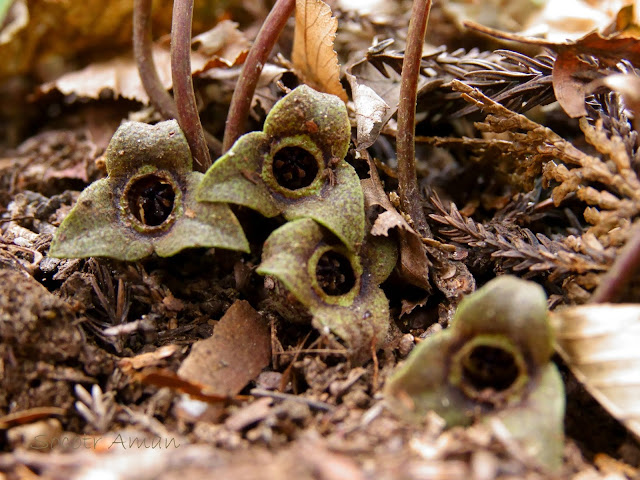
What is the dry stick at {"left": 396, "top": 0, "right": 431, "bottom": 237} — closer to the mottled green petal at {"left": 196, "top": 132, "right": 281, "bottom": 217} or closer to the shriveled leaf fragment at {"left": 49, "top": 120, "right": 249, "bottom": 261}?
the mottled green petal at {"left": 196, "top": 132, "right": 281, "bottom": 217}

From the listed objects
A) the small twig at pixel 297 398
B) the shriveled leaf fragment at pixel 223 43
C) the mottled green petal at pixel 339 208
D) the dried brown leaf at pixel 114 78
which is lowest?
the small twig at pixel 297 398

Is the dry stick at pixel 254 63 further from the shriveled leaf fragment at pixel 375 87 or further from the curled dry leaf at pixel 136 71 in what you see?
the curled dry leaf at pixel 136 71

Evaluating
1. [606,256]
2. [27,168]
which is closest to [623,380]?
[606,256]

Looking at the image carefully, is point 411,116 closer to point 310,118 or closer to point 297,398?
point 310,118

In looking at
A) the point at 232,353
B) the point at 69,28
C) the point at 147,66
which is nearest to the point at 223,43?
the point at 147,66

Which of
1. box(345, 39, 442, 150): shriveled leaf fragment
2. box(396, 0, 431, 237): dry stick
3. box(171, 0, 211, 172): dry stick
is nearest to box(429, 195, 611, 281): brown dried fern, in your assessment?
box(396, 0, 431, 237): dry stick

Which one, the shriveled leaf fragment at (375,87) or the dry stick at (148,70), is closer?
the shriveled leaf fragment at (375,87)

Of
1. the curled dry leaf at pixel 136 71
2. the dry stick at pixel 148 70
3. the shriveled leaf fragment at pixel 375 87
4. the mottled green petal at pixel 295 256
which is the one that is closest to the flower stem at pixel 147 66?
the dry stick at pixel 148 70
